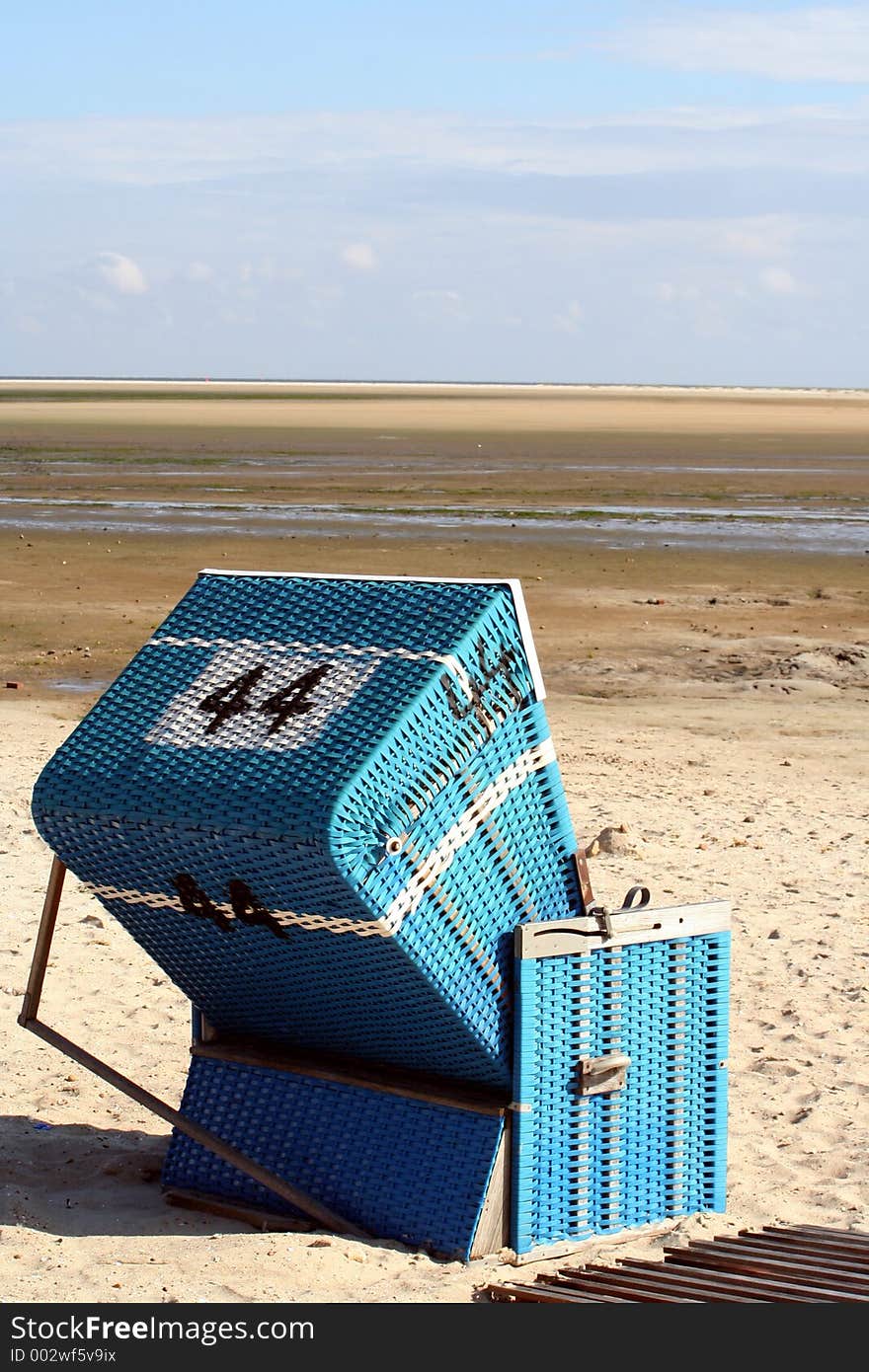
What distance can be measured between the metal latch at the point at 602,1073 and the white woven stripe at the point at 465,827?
3.03ft

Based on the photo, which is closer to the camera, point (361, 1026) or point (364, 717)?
point (364, 717)

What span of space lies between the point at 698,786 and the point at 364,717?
754 centimetres

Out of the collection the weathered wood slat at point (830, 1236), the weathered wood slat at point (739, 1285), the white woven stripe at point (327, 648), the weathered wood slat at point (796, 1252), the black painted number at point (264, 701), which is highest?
the white woven stripe at point (327, 648)

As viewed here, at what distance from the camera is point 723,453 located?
6009 cm

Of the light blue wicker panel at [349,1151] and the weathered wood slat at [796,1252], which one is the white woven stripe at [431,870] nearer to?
the light blue wicker panel at [349,1151]

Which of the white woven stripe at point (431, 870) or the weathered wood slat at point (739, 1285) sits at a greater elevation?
the white woven stripe at point (431, 870)

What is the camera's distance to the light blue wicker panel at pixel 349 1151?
5383 mm

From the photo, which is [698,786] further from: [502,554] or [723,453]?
[723,453]

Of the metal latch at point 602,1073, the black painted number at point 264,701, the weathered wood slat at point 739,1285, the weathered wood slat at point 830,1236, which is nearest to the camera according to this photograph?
the weathered wood slat at point 739,1285

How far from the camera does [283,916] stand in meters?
→ 4.98

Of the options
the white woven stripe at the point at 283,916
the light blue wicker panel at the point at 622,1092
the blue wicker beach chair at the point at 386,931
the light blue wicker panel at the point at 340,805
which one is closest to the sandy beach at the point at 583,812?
the light blue wicker panel at the point at 622,1092

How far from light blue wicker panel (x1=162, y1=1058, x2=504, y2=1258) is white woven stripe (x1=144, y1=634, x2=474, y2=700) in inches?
54.8

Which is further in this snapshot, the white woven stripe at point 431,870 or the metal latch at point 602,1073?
the metal latch at point 602,1073

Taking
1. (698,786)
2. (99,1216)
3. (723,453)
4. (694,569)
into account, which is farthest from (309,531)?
(723,453)
